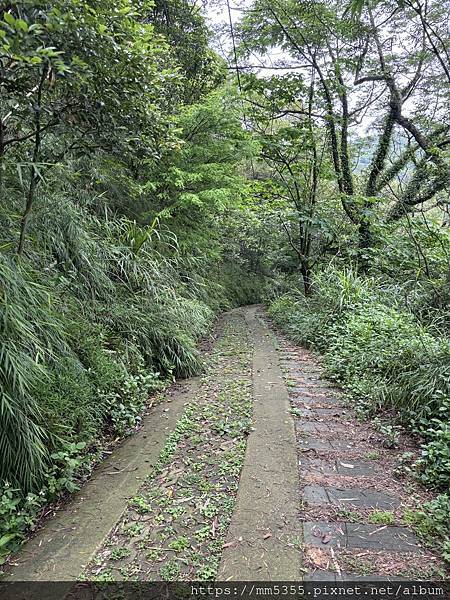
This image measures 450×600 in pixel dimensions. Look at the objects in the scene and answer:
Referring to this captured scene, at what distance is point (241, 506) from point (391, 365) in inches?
71.3

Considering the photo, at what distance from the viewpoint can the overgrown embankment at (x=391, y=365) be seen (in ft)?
6.54

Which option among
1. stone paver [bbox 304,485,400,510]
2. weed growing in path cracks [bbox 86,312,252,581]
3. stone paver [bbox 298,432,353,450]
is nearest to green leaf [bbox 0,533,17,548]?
weed growing in path cracks [bbox 86,312,252,581]

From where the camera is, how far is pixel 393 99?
6324mm

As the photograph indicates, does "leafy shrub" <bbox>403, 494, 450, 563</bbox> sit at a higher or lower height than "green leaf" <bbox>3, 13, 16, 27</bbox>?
lower

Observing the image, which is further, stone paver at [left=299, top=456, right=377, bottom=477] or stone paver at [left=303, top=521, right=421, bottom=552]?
stone paver at [left=299, top=456, right=377, bottom=477]

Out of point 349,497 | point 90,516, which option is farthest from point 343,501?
point 90,516

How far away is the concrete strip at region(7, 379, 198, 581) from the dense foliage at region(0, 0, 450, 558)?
0.36 feet

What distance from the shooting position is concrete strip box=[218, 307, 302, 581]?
4.58 feet

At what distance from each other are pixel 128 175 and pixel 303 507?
4.57 m

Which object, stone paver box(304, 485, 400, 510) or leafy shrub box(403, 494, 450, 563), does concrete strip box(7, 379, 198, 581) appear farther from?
leafy shrub box(403, 494, 450, 563)

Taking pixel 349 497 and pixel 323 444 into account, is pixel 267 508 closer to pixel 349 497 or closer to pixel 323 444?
pixel 349 497

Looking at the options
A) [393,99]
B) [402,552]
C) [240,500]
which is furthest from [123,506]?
[393,99]

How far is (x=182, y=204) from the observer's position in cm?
505

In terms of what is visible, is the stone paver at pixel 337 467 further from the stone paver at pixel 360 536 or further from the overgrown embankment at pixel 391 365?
the stone paver at pixel 360 536
